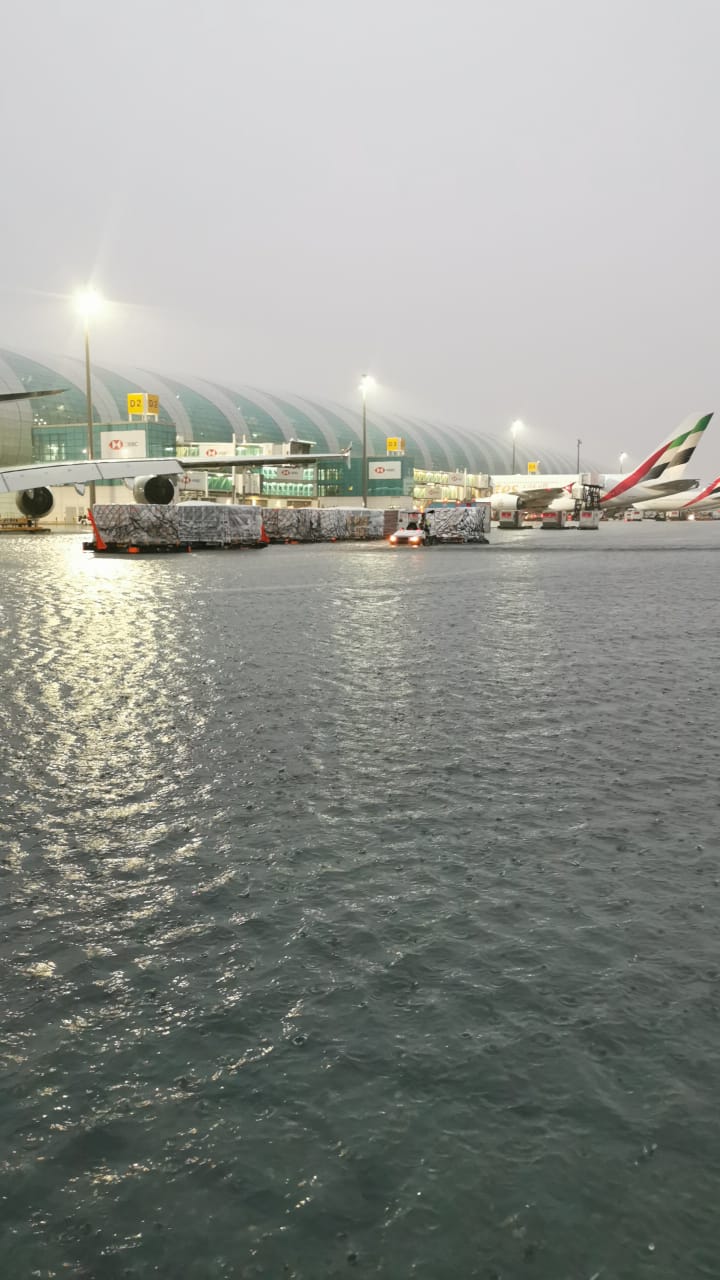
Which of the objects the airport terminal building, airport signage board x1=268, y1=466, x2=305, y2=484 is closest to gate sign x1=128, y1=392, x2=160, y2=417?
the airport terminal building

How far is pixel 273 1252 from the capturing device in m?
2.29

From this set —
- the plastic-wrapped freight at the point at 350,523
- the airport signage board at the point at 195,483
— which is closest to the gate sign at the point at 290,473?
the airport signage board at the point at 195,483

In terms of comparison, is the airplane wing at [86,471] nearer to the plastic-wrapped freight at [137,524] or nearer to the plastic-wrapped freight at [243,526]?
the plastic-wrapped freight at [137,524]

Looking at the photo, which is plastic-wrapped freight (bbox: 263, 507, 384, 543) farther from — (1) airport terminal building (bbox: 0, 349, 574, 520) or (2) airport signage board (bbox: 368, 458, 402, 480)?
(2) airport signage board (bbox: 368, 458, 402, 480)

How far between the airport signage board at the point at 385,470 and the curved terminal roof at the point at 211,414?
6342 mm

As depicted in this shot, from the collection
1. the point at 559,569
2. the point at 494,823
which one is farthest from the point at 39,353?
the point at 494,823

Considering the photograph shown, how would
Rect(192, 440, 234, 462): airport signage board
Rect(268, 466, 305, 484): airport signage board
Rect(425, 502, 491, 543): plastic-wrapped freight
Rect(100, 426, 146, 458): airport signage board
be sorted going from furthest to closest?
Rect(268, 466, 305, 484): airport signage board, Rect(192, 440, 234, 462): airport signage board, Rect(100, 426, 146, 458): airport signage board, Rect(425, 502, 491, 543): plastic-wrapped freight

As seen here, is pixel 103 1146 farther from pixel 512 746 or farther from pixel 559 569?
pixel 559 569

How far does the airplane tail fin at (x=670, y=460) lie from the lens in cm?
8125

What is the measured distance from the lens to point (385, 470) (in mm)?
118812

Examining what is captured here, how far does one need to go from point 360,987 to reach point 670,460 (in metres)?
84.9

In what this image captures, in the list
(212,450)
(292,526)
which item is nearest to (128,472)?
(292,526)

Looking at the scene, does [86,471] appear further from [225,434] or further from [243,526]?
[225,434]

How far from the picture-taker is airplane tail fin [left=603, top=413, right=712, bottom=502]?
3199 inches
